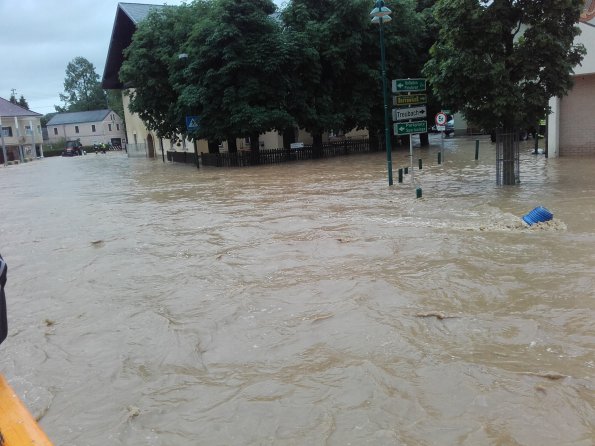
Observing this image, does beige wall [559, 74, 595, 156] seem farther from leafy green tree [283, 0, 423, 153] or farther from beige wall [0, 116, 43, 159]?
beige wall [0, 116, 43, 159]

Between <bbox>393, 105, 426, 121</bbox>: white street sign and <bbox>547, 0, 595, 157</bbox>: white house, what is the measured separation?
8093 millimetres

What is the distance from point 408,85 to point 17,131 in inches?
2478

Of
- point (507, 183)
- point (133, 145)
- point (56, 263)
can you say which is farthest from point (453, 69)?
point (133, 145)

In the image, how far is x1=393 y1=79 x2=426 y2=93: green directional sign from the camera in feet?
46.6

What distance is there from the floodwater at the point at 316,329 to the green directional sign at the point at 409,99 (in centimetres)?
419

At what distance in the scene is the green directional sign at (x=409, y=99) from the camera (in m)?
14.5

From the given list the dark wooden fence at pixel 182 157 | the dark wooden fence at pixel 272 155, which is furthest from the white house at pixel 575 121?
the dark wooden fence at pixel 182 157

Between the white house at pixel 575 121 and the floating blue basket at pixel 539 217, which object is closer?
the floating blue basket at pixel 539 217

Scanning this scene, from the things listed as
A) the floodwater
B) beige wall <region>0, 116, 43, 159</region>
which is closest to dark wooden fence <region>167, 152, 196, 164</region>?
the floodwater

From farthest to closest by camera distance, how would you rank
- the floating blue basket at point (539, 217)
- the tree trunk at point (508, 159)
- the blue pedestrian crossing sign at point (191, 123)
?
the blue pedestrian crossing sign at point (191, 123)
the tree trunk at point (508, 159)
the floating blue basket at point (539, 217)

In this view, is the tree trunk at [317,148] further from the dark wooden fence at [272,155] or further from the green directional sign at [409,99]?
the green directional sign at [409,99]

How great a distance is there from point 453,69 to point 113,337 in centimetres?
1008

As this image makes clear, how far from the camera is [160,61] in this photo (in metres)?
29.5

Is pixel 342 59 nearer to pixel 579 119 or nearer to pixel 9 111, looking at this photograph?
pixel 579 119
